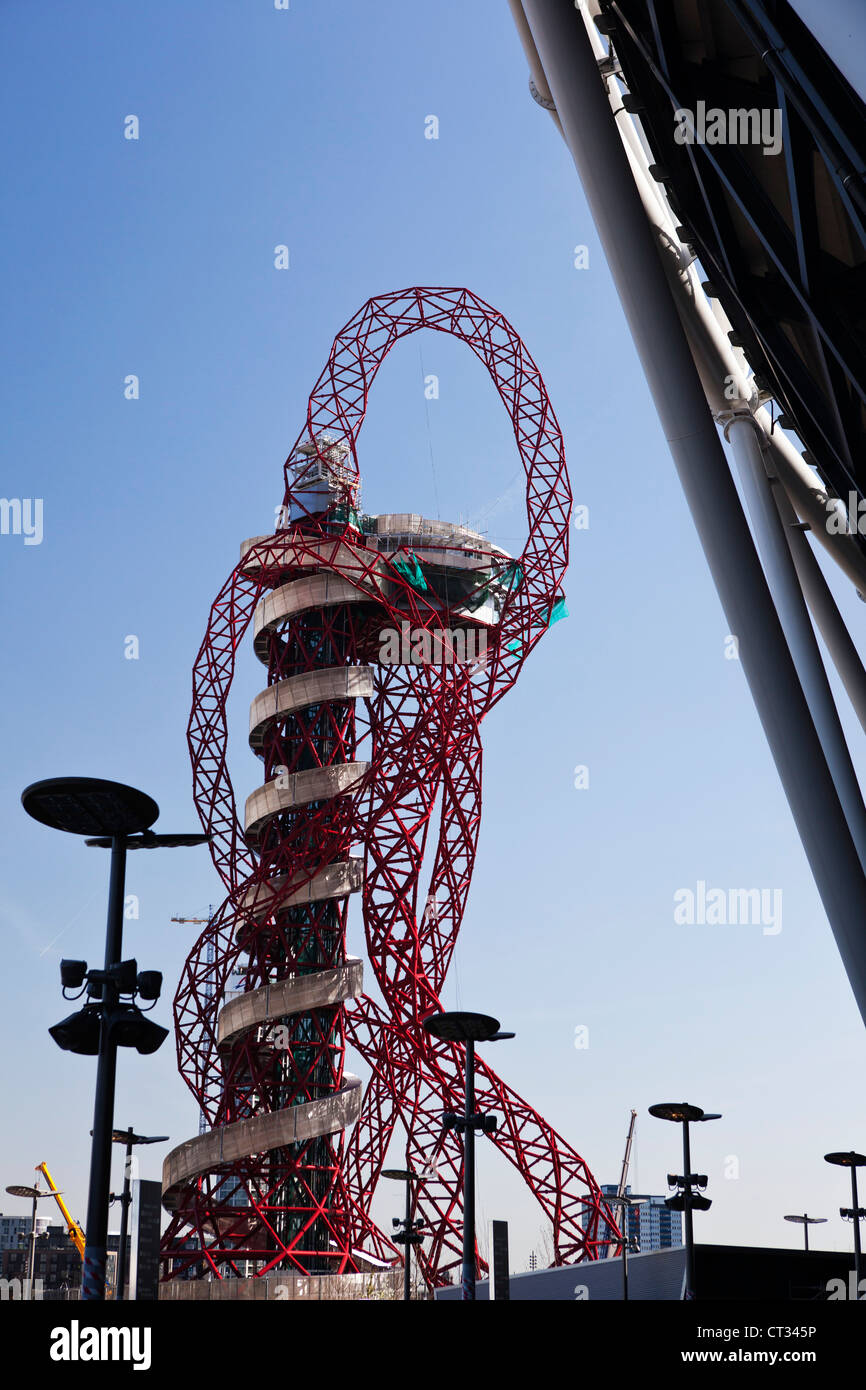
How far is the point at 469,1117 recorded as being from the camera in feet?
82.9

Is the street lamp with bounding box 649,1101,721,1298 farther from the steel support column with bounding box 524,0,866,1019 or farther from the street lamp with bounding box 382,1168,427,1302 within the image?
the steel support column with bounding box 524,0,866,1019

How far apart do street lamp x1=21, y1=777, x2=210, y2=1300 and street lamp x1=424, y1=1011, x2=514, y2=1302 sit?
11.8 metres

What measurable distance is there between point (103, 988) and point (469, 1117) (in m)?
13.1

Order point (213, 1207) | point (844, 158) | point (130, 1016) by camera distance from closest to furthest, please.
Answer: point (844, 158)
point (130, 1016)
point (213, 1207)

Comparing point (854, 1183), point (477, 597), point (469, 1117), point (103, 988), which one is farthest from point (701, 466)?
point (477, 597)

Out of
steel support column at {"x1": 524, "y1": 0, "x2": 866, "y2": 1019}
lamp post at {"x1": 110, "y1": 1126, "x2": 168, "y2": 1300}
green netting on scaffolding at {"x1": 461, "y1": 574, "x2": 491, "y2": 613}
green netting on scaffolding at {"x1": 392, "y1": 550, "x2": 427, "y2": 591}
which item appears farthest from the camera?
green netting on scaffolding at {"x1": 461, "y1": 574, "x2": 491, "y2": 613}

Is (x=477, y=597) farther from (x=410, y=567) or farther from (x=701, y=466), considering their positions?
Answer: (x=701, y=466)

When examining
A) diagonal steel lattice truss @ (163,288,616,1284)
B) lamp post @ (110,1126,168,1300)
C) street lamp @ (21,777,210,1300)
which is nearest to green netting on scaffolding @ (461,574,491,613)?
diagonal steel lattice truss @ (163,288,616,1284)

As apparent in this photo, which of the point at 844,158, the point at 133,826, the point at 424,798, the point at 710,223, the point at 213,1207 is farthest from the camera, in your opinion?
the point at 424,798

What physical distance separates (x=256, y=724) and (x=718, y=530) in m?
34.6

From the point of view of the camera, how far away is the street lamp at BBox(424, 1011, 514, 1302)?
24.4 m

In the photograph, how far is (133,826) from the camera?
48.3ft
